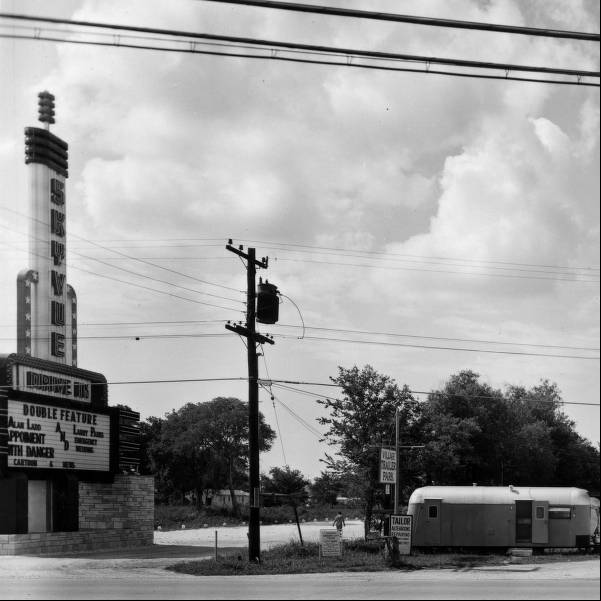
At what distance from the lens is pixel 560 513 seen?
31219 mm

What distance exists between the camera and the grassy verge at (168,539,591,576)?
24016mm

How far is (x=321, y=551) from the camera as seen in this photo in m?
26.6

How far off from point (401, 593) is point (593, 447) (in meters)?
87.8

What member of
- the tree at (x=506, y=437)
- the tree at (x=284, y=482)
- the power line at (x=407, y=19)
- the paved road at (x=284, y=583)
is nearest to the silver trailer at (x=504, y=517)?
the paved road at (x=284, y=583)

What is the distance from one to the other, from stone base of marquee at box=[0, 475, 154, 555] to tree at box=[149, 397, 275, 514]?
1714 inches

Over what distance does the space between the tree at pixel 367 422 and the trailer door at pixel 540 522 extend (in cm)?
613

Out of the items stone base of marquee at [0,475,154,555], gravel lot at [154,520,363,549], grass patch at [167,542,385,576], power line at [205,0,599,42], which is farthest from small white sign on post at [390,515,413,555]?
power line at [205,0,599,42]

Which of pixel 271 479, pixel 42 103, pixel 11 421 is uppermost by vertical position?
pixel 42 103

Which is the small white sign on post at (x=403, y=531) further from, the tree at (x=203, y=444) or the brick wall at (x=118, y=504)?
the tree at (x=203, y=444)

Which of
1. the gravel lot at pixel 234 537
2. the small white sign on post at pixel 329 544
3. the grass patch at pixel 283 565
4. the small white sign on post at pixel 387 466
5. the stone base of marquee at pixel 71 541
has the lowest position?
the gravel lot at pixel 234 537

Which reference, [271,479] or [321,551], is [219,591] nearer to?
[321,551]

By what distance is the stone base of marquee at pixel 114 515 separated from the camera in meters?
34.2

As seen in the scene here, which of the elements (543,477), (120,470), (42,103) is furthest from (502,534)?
(543,477)

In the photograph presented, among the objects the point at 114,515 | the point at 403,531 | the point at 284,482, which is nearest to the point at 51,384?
the point at 114,515
